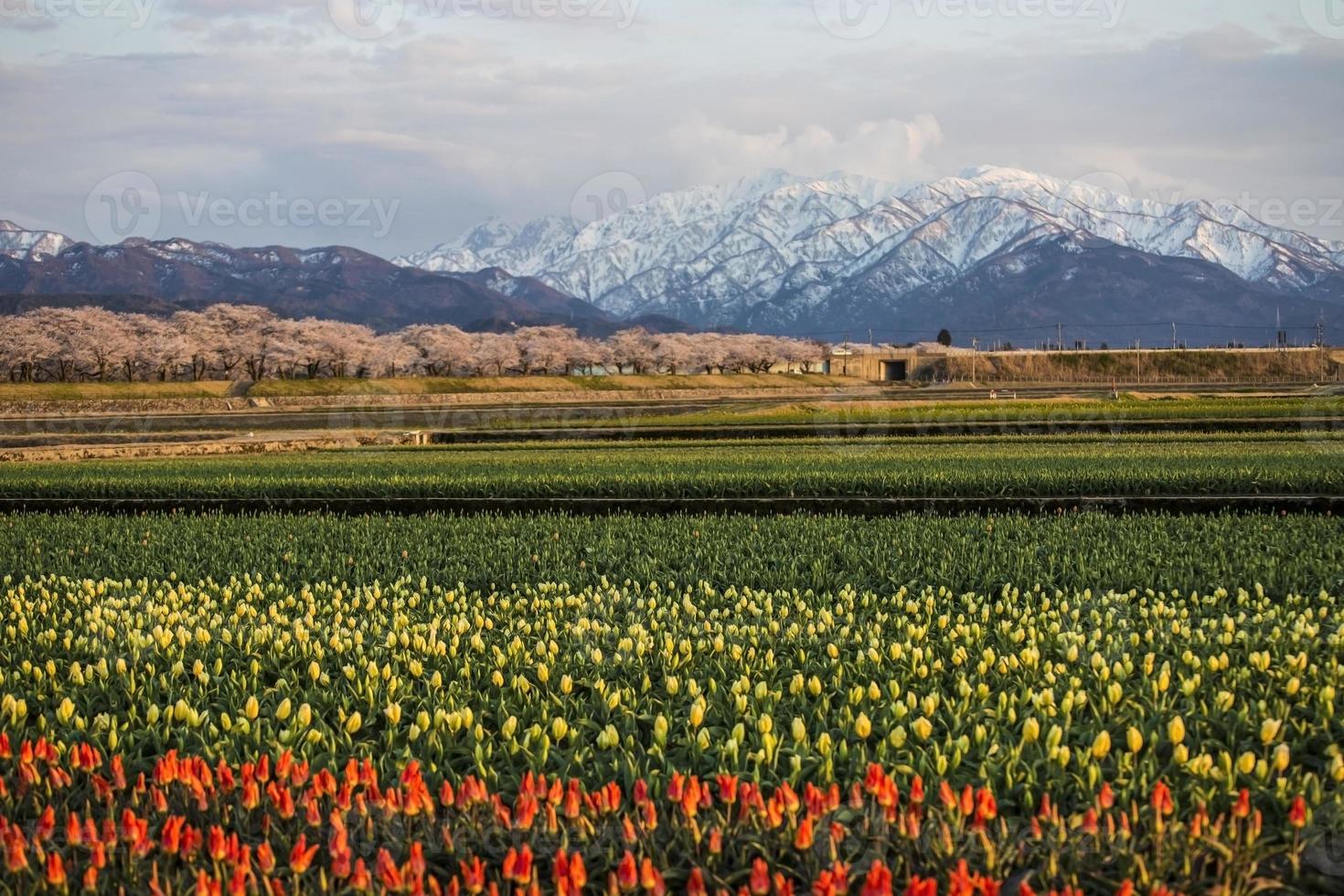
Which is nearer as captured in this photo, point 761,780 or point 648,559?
point 761,780

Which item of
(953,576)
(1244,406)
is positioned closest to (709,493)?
(953,576)

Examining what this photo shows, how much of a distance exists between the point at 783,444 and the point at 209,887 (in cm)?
2691

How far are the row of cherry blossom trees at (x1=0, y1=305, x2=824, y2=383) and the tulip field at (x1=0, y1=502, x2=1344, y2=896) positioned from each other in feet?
252

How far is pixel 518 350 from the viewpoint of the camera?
106m

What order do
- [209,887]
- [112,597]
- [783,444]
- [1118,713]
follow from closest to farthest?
[209,887]
[1118,713]
[112,597]
[783,444]

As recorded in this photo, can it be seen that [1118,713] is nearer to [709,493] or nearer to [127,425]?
[709,493]

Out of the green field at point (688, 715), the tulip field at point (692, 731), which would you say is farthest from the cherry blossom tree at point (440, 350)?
the tulip field at point (692, 731)

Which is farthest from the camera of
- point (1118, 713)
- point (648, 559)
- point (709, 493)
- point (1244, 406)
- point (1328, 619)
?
point (1244, 406)

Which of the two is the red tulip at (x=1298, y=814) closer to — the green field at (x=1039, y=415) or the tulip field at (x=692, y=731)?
the tulip field at (x=692, y=731)

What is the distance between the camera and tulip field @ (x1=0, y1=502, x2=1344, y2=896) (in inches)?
175

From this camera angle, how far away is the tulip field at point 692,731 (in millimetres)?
4449

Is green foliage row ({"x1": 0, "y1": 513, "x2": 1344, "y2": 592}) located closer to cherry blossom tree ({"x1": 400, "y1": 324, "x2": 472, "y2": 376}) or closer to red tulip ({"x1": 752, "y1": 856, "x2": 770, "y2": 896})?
red tulip ({"x1": 752, "y1": 856, "x2": 770, "y2": 896})

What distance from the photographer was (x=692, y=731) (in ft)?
19.3

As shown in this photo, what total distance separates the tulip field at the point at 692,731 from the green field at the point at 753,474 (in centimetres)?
725
